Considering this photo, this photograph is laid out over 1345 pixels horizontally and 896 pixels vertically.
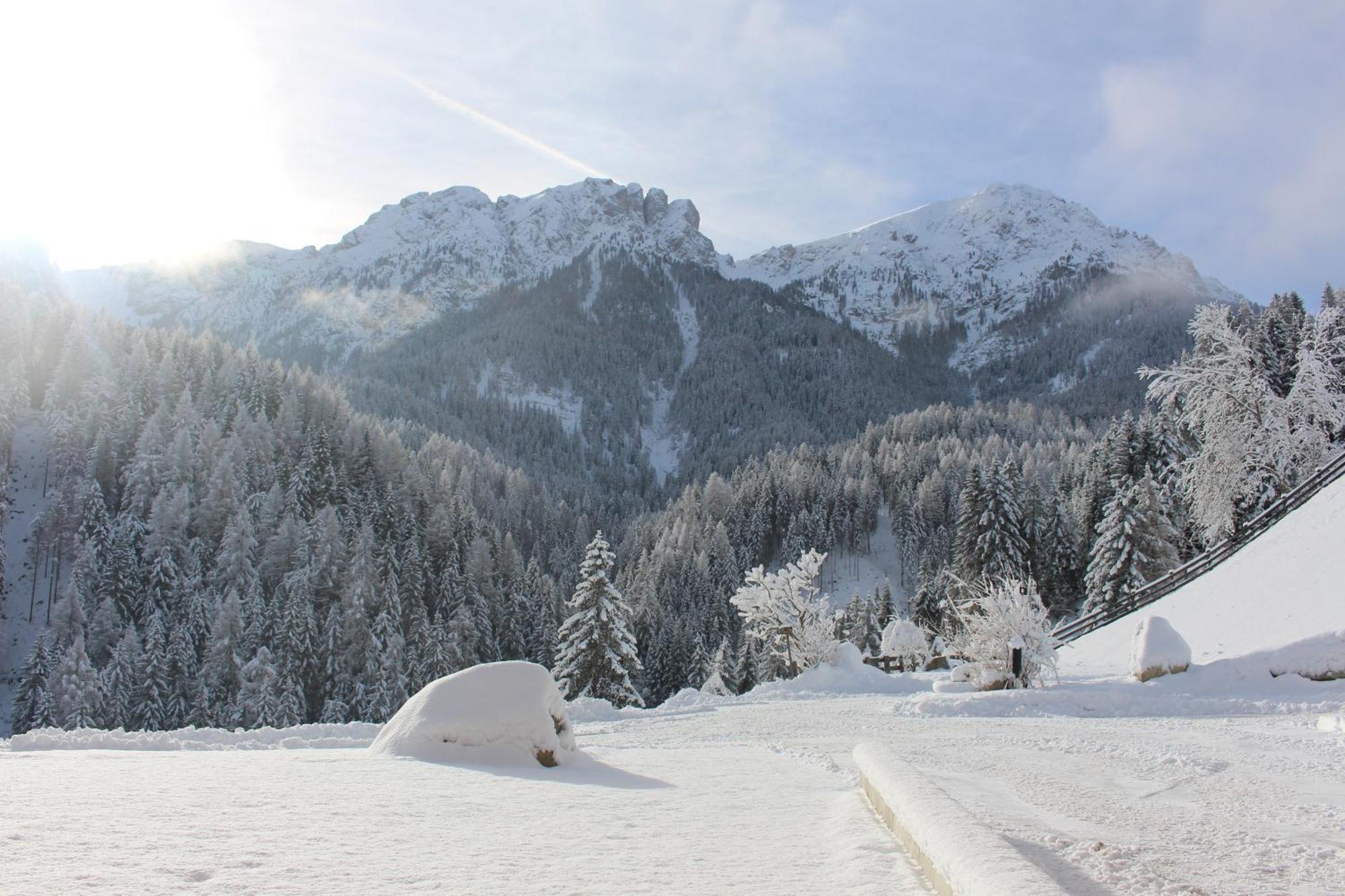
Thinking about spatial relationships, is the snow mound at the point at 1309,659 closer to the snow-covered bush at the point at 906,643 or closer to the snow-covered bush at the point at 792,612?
the snow-covered bush at the point at 792,612

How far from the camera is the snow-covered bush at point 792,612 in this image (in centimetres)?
3266

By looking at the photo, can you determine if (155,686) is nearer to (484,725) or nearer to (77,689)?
(77,689)

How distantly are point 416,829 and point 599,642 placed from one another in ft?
103

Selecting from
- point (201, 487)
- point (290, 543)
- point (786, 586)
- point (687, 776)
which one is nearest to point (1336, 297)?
point (786, 586)

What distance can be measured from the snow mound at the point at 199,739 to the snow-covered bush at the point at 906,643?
37.1m

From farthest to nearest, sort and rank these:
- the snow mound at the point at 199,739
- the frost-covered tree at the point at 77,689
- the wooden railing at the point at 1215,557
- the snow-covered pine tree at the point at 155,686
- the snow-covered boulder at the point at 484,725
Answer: the snow-covered pine tree at the point at 155,686
the frost-covered tree at the point at 77,689
the wooden railing at the point at 1215,557
the snow mound at the point at 199,739
the snow-covered boulder at the point at 484,725

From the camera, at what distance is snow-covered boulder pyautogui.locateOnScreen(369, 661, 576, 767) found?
9992 millimetres

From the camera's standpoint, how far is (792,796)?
27.6 feet

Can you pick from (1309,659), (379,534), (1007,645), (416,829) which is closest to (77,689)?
(379,534)

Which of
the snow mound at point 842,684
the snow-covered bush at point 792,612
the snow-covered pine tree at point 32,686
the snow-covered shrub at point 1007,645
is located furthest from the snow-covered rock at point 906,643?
the snow-covered pine tree at point 32,686

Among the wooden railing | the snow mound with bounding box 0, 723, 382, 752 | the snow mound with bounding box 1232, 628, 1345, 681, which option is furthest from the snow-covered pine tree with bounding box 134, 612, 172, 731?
the snow mound with bounding box 1232, 628, 1345, 681

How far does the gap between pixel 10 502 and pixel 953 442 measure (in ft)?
390

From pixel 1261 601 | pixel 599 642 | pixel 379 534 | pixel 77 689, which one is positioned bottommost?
pixel 77 689

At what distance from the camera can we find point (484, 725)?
10.1 m
